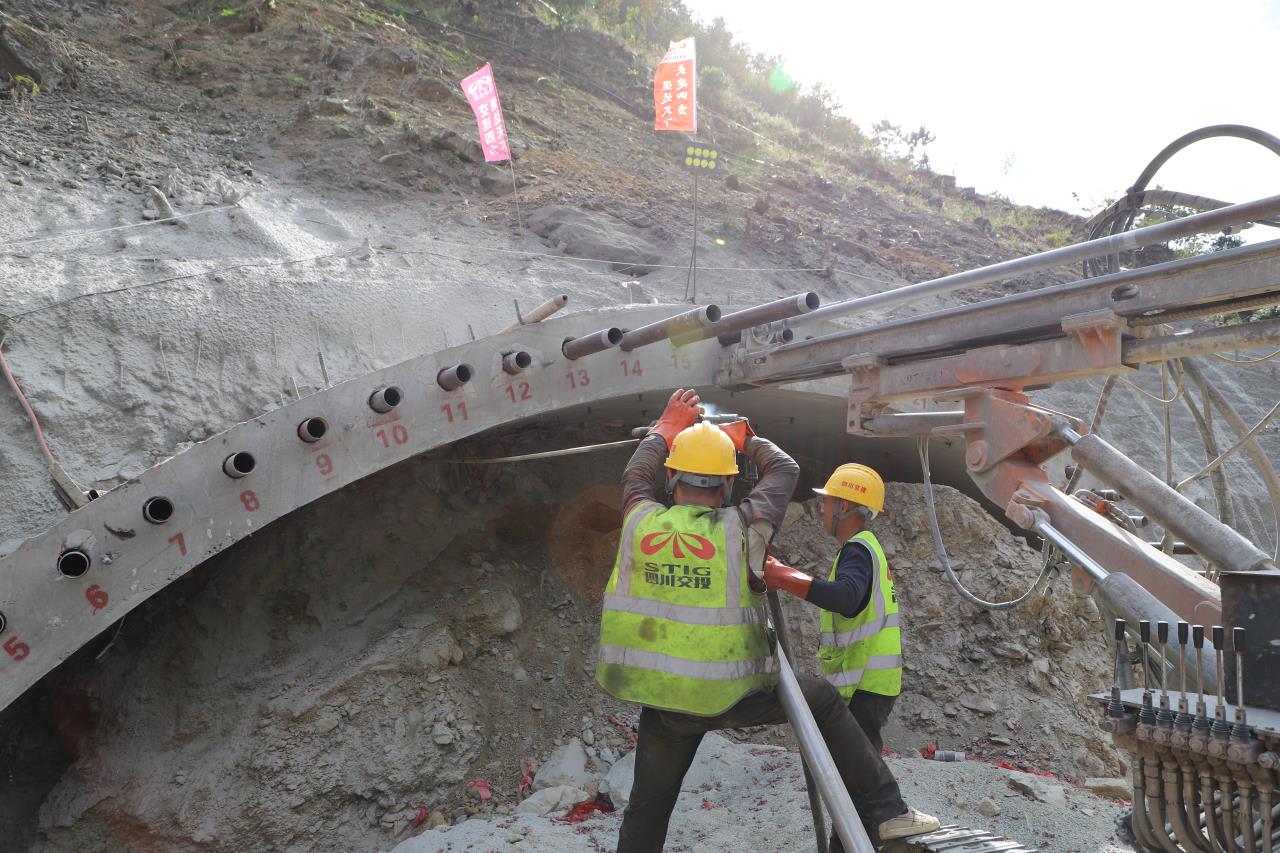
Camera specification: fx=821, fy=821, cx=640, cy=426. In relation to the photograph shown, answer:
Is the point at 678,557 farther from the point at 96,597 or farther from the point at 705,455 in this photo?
the point at 96,597

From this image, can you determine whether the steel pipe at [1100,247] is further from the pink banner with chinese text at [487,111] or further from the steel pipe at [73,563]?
the pink banner with chinese text at [487,111]

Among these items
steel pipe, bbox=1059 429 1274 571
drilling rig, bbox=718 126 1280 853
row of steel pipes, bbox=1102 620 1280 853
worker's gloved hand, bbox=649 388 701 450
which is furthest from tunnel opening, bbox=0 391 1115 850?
row of steel pipes, bbox=1102 620 1280 853

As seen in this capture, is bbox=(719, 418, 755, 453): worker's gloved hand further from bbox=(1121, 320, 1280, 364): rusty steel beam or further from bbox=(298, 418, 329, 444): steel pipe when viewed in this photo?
bbox=(298, 418, 329, 444): steel pipe

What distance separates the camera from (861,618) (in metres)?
4.15

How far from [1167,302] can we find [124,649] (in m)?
6.73

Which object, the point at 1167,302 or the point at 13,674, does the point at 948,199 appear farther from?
the point at 13,674

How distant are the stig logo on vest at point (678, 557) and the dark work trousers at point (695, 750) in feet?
1.74

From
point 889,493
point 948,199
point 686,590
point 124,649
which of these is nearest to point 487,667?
point 124,649

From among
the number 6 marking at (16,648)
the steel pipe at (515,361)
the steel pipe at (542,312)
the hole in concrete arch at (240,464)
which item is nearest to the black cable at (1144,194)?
the steel pipe at (542,312)

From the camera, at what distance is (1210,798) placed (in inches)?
94.8

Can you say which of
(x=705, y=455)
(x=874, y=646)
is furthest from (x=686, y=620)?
(x=874, y=646)

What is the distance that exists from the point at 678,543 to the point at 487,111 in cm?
828

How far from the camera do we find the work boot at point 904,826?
3.41 metres

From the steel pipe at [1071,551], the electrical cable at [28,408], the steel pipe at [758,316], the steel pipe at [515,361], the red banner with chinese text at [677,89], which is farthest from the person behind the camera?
the red banner with chinese text at [677,89]
